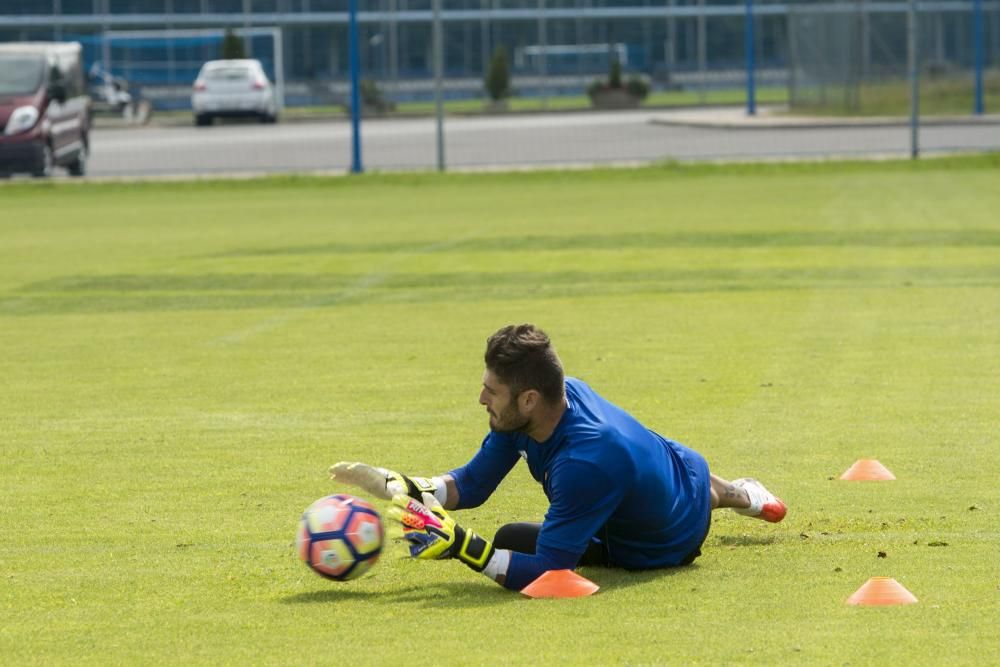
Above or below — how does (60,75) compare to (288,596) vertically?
above

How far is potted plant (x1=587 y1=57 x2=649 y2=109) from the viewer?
201 feet

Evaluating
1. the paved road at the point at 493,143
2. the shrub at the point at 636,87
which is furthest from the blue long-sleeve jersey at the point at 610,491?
the shrub at the point at 636,87

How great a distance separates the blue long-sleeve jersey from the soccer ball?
534 millimetres

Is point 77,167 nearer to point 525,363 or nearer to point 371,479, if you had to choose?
point 371,479

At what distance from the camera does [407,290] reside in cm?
1723

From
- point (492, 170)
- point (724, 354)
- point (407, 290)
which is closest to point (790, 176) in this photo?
point (492, 170)

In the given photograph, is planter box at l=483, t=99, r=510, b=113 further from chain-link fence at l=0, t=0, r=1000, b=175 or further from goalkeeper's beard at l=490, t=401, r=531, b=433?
goalkeeper's beard at l=490, t=401, r=531, b=433

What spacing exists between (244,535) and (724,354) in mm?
5823

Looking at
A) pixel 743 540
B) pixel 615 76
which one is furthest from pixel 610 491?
pixel 615 76

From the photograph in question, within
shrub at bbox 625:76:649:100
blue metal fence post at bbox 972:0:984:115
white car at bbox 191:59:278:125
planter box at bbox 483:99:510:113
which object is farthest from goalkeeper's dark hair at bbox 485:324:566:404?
shrub at bbox 625:76:649:100

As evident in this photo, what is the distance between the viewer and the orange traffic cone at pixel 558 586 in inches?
255

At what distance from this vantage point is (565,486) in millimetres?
6480

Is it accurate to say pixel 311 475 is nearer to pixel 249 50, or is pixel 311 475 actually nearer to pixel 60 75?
pixel 60 75

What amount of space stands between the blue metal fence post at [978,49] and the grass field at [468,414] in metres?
18.3
